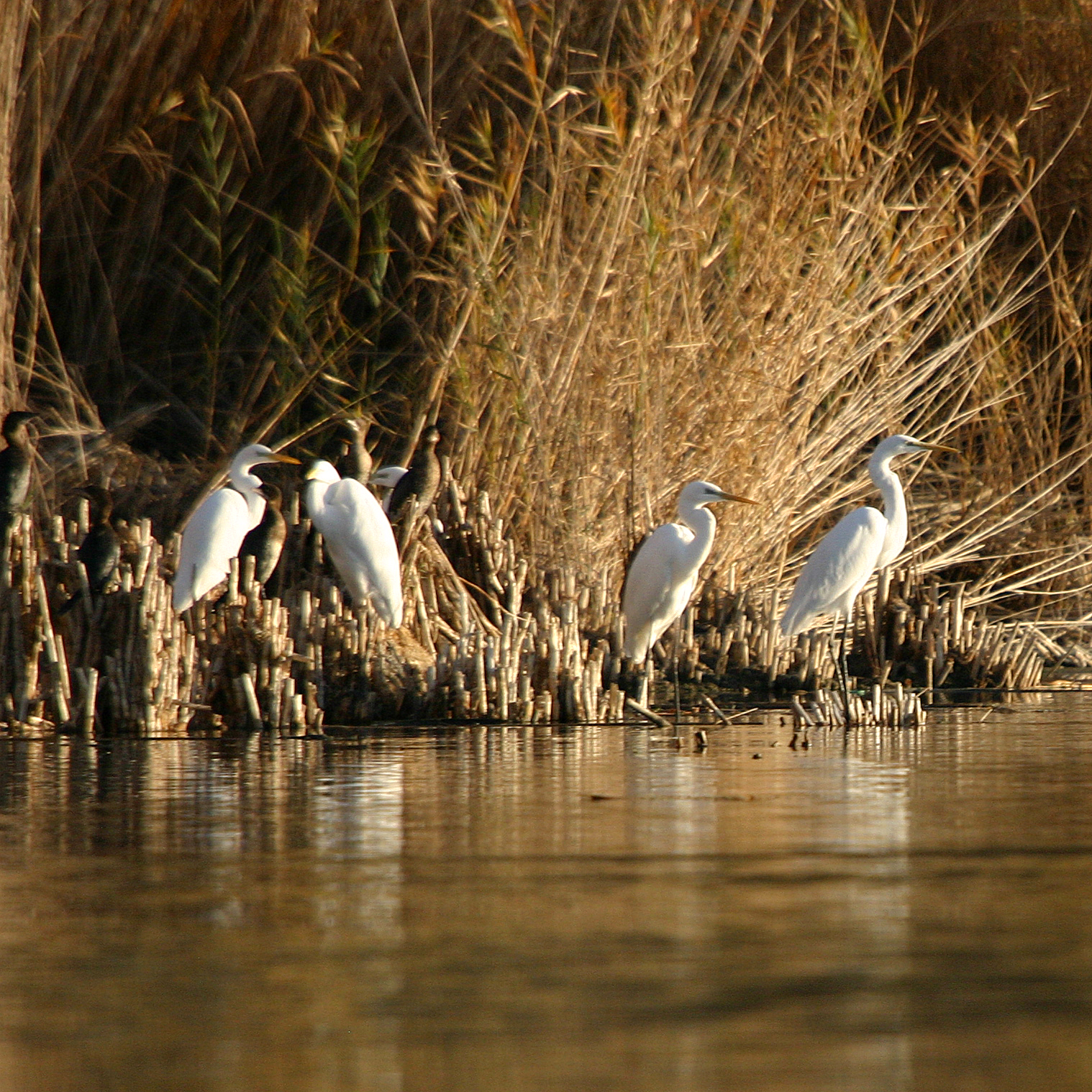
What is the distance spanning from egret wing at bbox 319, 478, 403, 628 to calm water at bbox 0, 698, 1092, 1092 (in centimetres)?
226

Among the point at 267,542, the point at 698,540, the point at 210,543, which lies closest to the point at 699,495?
the point at 698,540

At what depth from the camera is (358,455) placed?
9188 millimetres

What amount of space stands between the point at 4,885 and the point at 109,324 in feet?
20.5

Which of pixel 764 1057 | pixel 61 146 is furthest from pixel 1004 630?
A: pixel 764 1057

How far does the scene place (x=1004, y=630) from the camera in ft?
31.8

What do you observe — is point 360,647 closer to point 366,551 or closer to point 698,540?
point 366,551

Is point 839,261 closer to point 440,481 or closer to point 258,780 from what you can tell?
point 440,481

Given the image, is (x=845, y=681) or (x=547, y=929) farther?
(x=845, y=681)

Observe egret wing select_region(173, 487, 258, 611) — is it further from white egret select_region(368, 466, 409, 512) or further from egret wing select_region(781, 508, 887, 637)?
egret wing select_region(781, 508, 887, 637)

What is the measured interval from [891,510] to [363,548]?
2730 mm

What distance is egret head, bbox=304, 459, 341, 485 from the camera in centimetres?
852

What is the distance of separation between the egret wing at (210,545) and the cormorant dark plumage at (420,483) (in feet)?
2.85

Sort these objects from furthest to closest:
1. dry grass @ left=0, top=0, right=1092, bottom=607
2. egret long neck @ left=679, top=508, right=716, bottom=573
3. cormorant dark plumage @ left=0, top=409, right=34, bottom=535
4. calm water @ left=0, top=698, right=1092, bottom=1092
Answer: dry grass @ left=0, top=0, right=1092, bottom=607
egret long neck @ left=679, top=508, right=716, bottom=573
cormorant dark plumage @ left=0, top=409, right=34, bottom=535
calm water @ left=0, top=698, right=1092, bottom=1092

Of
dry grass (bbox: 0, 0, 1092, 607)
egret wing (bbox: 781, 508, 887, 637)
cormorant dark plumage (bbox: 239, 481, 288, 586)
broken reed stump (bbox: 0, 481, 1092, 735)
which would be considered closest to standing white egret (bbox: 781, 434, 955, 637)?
egret wing (bbox: 781, 508, 887, 637)
